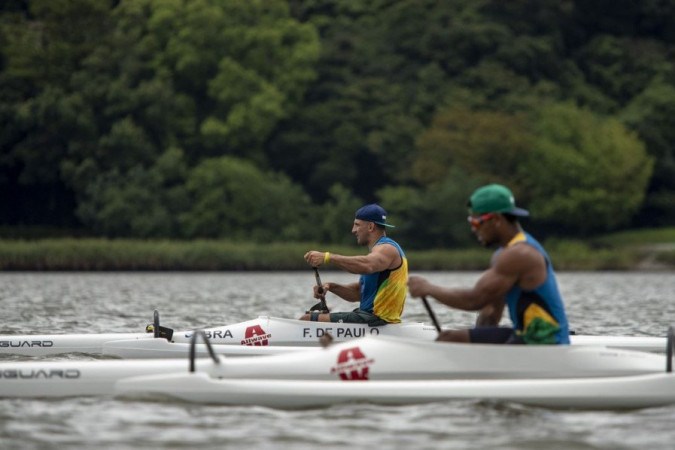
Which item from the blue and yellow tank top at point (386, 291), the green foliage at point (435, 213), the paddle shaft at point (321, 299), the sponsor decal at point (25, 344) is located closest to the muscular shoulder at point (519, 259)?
the blue and yellow tank top at point (386, 291)

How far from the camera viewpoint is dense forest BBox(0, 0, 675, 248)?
240 feet

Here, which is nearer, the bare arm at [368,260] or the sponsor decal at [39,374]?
the sponsor decal at [39,374]

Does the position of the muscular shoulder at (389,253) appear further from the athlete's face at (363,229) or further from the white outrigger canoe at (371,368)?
the white outrigger canoe at (371,368)

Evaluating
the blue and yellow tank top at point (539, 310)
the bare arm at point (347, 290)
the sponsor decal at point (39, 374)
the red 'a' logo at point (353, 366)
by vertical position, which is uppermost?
the bare arm at point (347, 290)

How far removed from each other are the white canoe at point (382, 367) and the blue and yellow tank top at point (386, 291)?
3654 millimetres

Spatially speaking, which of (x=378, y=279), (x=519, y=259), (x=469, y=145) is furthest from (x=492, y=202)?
(x=469, y=145)

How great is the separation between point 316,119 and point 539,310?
68.1 meters

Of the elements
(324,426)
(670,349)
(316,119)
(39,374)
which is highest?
(316,119)

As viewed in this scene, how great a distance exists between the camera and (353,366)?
11.6 m

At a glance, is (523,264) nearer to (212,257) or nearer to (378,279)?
(378,279)

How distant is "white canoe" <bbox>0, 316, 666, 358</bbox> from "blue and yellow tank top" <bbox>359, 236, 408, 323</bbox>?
0.18 meters

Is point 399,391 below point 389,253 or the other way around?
below

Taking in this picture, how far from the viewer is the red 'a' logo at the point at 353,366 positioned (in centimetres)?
1164

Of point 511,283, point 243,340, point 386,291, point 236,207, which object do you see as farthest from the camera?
point 236,207
